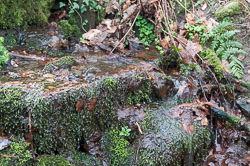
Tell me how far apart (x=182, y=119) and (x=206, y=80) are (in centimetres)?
130

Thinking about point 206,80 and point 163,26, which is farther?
point 163,26

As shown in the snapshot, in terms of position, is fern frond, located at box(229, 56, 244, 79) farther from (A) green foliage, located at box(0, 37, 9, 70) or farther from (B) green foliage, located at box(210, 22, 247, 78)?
(A) green foliage, located at box(0, 37, 9, 70)

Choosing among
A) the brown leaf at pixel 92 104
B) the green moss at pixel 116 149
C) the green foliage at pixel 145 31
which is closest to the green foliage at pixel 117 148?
the green moss at pixel 116 149

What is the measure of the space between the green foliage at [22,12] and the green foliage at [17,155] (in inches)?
118

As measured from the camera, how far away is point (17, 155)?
2664mm

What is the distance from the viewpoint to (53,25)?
17.9 ft

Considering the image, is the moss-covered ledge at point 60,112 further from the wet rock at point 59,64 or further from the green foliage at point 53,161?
the wet rock at point 59,64

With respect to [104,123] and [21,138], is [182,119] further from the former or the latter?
[21,138]

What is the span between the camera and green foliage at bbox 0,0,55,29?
4.80m

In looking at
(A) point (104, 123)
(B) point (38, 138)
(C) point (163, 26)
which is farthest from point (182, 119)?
(C) point (163, 26)

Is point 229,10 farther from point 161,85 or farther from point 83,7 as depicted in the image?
point 83,7

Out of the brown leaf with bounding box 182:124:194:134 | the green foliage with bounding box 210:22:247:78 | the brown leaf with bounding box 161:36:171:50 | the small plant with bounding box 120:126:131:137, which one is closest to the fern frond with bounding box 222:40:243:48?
the green foliage with bounding box 210:22:247:78

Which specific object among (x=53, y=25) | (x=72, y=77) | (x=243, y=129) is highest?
(x=53, y=25)

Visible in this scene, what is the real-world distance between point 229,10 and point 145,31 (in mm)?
2001
